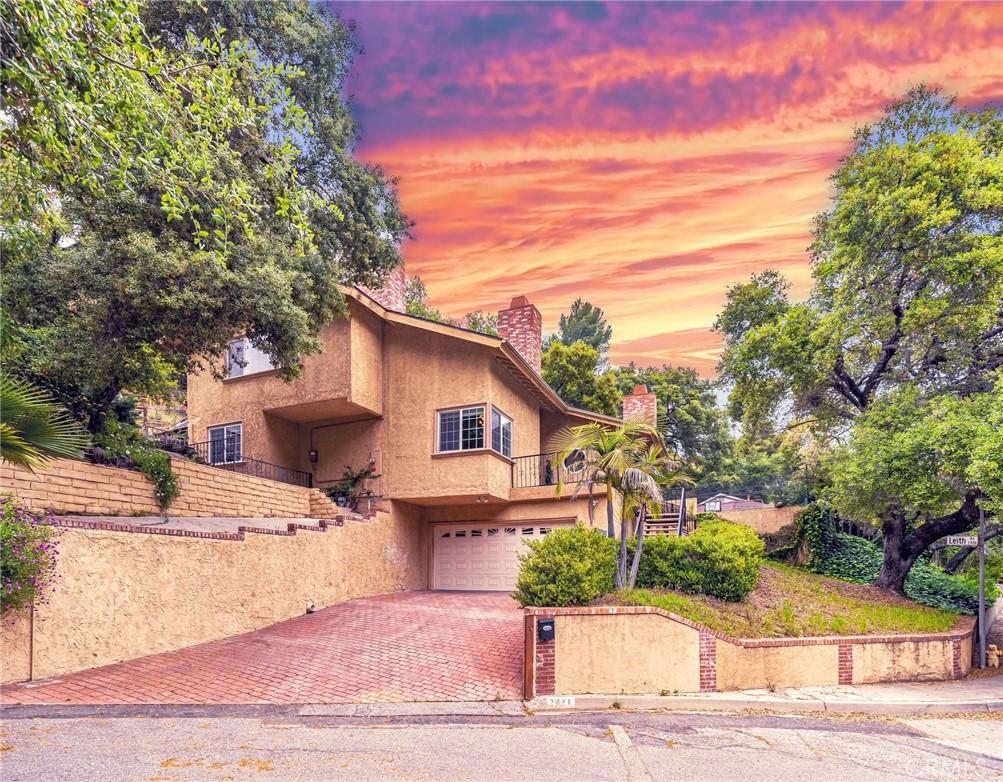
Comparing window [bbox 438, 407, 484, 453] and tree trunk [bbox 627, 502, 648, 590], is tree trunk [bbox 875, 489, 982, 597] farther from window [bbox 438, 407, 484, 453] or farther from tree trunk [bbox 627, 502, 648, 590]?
window [bbox 438, 407, 484, 453]

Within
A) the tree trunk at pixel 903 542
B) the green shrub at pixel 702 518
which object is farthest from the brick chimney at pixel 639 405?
the tree trunk at pixel 903 542

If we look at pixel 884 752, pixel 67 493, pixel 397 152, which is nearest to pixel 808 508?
pixel 884 752

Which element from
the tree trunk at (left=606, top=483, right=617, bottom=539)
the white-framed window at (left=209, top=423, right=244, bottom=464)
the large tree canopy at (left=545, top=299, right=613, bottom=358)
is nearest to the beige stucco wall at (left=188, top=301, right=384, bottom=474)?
the white-framed window at (left=209, top=423, right=244, bottom=464)

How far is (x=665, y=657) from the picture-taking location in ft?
30.5

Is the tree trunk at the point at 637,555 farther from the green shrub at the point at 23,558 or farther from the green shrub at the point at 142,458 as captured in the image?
the green shrub at the point at 142,458

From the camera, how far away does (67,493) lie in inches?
431

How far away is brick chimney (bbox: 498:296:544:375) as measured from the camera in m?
21.5

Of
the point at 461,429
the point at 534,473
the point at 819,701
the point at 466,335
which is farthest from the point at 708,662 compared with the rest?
the point at 534,473

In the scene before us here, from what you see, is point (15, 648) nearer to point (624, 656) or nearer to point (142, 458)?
point (142, 458)

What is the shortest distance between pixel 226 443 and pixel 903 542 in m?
18.6

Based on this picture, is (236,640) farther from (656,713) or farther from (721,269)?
(721,269)

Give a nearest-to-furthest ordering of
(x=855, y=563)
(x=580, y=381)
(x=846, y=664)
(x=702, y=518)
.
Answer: (x=846, y=664) → (x=855, y=563) → (x=702, y=518) → (x=580, y=381)

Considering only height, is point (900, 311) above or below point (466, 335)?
above

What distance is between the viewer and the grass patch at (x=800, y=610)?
10.6 metres
